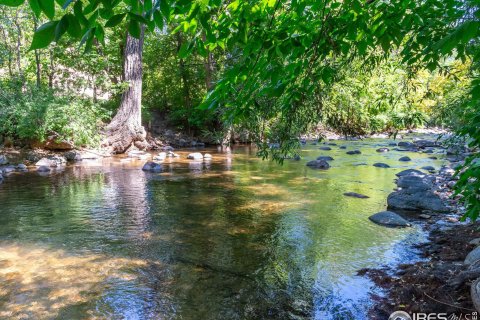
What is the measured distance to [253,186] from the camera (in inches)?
372

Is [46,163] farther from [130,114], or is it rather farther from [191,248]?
[191,248]

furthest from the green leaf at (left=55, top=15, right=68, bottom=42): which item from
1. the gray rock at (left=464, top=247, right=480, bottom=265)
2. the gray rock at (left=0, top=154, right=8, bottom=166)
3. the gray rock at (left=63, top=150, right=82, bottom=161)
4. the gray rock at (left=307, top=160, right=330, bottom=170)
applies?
the gray rock at (left=63, top=150, right=82, bottom=161)

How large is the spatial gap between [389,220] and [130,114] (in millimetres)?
14082

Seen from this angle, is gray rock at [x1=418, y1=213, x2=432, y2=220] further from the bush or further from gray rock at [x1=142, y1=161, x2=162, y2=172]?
the bush

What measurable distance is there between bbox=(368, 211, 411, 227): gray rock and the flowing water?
0.24 m

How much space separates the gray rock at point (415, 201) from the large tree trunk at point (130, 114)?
42.8 feet

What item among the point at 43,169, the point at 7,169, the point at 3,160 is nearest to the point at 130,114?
the point at 3,160

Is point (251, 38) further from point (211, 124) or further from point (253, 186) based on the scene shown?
point (211, 124)

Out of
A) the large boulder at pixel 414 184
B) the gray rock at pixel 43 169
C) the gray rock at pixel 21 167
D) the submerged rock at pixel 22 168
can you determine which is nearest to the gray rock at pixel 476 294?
the large boulder at pixel 414 184

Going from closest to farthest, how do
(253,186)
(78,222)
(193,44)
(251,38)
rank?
(193,44) < (251,38) < (78,222) < (253,186)

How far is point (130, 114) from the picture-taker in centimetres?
1744

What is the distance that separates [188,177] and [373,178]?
5406mm

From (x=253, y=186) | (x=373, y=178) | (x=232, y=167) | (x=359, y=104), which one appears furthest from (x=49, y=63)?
(x=359, y=104)

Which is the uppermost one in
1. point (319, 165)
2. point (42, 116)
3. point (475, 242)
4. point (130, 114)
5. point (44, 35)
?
point (130, 114)
